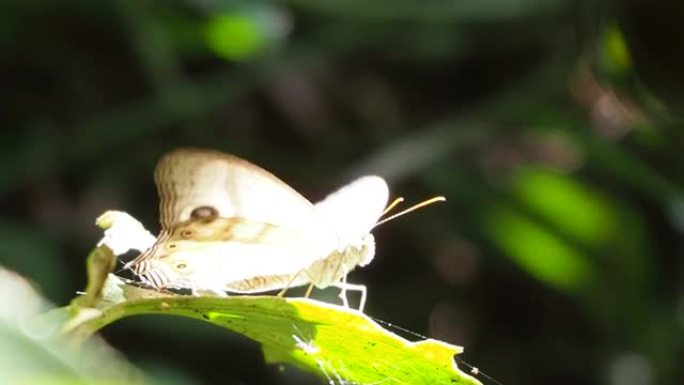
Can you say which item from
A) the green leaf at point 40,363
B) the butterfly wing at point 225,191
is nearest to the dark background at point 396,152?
the butterfly wing at point 225,191

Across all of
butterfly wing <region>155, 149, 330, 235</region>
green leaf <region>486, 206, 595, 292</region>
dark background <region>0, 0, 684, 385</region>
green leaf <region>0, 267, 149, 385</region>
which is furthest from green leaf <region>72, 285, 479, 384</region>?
green leaf <region>486, 206, 595, 292</region>

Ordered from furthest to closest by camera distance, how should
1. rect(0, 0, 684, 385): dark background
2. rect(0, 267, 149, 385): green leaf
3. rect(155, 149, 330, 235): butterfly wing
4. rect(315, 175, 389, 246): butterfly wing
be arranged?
rect(0, 0, 684, 385): dark background
rect(315, 175, 389, 246): butterfly wing
rect(155, 149, 330, 235): butterfly wing
rect(0, 267, 149, 385): green leaf

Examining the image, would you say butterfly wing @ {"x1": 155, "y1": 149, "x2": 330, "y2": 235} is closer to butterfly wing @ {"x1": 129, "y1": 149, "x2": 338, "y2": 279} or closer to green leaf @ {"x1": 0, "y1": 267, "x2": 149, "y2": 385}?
butterfly wing @ {"x1": 129, "y1": 149, "x2": 338, "y2": 279}

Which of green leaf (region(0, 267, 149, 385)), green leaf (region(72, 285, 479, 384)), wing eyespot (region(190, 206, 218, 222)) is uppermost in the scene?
wing eyespot (region(190, 206, 218, 222))

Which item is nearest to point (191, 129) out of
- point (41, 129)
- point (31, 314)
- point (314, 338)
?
point (41, 129)

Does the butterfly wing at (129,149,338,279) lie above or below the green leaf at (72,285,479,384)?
above

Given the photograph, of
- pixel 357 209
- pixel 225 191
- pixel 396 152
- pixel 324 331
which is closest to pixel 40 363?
pixel 324 331
